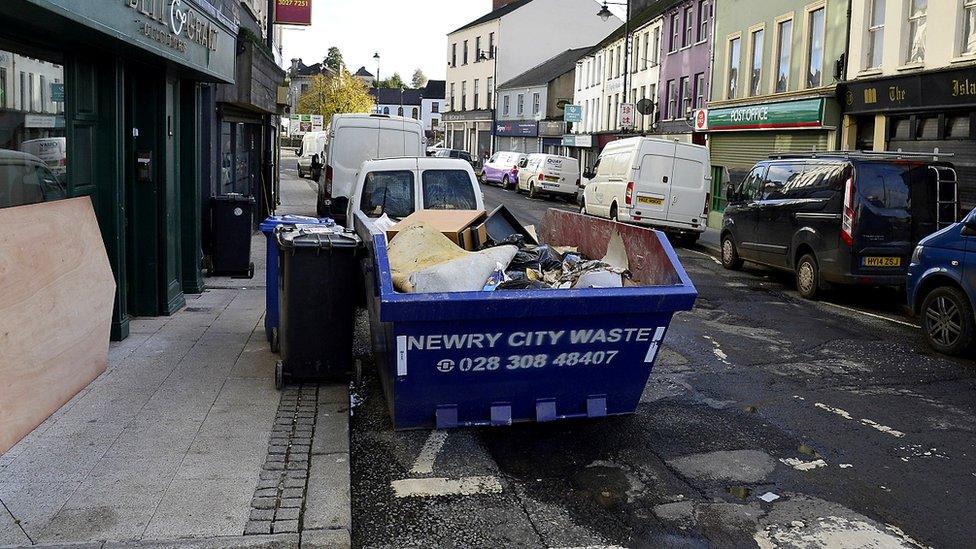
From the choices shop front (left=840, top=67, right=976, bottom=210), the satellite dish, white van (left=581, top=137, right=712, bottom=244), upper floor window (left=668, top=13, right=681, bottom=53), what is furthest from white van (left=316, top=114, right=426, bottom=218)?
upper floor window (left=668, top=13, right=681, bottom=53)

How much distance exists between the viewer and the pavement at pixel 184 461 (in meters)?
4.93

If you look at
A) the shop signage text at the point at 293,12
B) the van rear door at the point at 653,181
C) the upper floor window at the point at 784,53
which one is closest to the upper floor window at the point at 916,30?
the van rear door at the point at 653,181

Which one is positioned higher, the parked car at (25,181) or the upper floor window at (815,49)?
the upper floor window at (815,49)

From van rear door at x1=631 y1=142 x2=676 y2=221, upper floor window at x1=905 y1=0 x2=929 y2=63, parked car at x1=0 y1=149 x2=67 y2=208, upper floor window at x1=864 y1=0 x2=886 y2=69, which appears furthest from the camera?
van rear door at x1=631 y1=142 x2=676 y2=221

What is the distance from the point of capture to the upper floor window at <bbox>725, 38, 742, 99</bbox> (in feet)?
103

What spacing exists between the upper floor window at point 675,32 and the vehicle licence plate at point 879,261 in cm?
2743

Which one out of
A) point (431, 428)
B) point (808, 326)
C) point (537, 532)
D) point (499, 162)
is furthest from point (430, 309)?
point (499, 162)

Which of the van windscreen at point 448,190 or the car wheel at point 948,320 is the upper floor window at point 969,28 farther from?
the van windscreen at point 448,190

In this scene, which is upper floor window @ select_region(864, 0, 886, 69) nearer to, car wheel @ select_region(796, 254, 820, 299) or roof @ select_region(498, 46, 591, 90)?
car wheel @ select_region(796, 254, 820, 299)

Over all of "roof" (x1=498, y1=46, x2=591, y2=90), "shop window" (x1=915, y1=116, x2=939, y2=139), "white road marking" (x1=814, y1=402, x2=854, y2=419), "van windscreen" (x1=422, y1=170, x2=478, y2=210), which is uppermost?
"roof" (x1=498, y1=46, x2=591, y2=90)

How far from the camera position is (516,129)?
68.1 m

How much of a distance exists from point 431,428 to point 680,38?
1370 inches

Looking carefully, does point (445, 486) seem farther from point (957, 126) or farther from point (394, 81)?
point (394, 81)

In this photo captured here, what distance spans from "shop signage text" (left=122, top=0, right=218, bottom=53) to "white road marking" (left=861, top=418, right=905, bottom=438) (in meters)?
6.59
